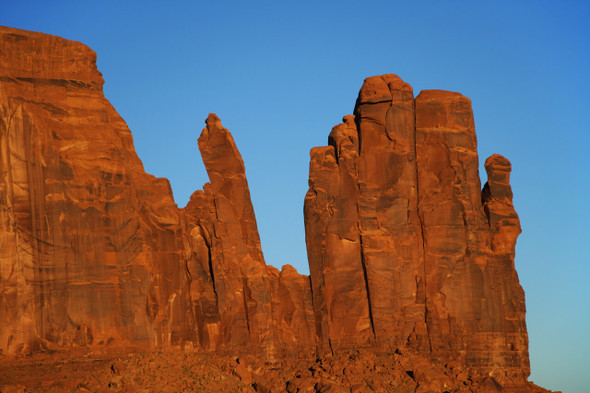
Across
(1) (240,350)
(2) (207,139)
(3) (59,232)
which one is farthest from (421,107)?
(3) (59,232)

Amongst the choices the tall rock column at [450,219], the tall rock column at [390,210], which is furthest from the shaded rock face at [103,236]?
the tall rock column at [450,219]

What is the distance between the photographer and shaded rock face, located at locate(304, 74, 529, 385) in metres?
94.1

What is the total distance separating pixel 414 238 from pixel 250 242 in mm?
10965

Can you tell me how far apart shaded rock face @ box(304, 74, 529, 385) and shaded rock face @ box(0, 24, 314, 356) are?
12.0 ft

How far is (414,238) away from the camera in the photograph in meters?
95.4

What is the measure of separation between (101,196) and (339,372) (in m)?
18.6

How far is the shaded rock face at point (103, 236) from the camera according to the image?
8481 cm

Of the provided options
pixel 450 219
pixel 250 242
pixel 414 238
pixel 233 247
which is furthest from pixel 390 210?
pixel 233 247

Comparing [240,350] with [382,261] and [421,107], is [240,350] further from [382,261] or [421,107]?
[421,107]

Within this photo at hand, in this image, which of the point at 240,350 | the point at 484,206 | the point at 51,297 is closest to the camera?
the point at 51,297

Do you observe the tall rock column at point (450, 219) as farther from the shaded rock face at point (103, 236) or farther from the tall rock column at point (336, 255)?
the shaded rock face at point (103, 236)

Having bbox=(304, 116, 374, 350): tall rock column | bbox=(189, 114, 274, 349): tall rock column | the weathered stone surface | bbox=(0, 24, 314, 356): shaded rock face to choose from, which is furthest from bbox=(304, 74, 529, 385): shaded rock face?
the weathered stone surface

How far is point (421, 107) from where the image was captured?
9750 cm

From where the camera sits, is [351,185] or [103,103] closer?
[103,103]
